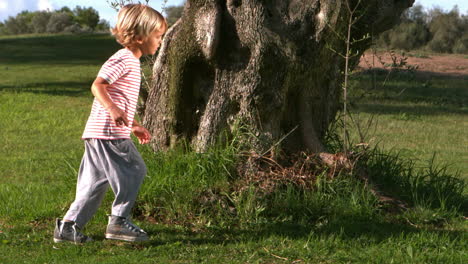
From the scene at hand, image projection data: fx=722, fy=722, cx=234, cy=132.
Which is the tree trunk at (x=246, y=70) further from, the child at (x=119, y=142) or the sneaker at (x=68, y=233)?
the sneaker at (x=68, y=233)

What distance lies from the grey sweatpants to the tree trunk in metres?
1.23

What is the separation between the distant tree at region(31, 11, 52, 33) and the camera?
45.8 metres

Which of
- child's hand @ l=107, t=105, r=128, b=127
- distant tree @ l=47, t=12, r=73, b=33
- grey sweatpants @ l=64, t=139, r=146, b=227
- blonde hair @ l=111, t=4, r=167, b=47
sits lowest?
grey sweatpants @ l=64, t=139, r=146, b=227

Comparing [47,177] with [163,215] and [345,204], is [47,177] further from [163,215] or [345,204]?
[345,204]

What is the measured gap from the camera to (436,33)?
3086cm

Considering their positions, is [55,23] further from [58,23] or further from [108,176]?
[108,176]

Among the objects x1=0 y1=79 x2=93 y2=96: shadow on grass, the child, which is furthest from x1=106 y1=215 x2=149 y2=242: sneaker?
x1=0 y1=79 x2=93 y2=96: shadow on grass

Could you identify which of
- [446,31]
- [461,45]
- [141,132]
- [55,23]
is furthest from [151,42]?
[55,23]

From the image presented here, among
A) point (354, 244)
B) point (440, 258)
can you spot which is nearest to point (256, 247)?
point (354, 244)

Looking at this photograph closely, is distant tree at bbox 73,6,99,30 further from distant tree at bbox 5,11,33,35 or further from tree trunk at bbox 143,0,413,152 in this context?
tree trunk at bbox 143,0,413,152

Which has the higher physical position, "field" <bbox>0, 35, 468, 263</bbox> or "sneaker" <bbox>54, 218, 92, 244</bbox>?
"sneaker" <bbox>54, 218, 92, 244</bbox>

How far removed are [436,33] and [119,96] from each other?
2786 centimetres

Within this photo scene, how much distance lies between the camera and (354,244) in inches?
206

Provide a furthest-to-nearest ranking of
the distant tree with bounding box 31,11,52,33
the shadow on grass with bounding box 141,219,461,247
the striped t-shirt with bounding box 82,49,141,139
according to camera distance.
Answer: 1. the distant tree with bounding box 31,11,52,33
2. the shadow on grass with bounding box 141,219,461,247
3. the striped t-shirt with bounding box 82,49,141,139
